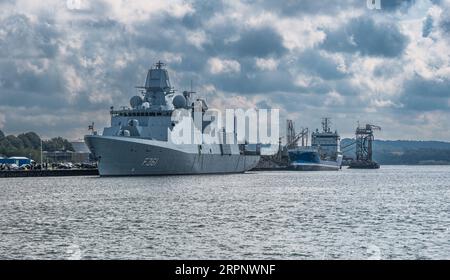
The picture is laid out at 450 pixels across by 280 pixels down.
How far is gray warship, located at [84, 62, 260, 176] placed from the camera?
109 m

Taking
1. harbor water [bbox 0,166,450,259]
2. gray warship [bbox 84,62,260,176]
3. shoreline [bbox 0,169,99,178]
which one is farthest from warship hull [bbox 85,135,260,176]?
harbor water [bbox 0,166,450,259]

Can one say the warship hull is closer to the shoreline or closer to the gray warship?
the gray warship

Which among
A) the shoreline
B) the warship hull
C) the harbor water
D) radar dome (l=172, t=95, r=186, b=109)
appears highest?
radar dome (l=172, t=95, r=186, b=109)

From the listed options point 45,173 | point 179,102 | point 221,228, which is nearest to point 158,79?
point 179,102

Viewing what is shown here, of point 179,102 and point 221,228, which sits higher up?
point 179,102

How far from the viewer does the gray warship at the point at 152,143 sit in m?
109

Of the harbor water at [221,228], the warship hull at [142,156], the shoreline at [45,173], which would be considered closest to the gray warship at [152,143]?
the warship hull at [142,156]

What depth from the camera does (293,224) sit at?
1793 inches

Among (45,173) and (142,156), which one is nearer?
(142,156)

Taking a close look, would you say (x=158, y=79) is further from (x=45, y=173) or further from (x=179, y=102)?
(x=45, y=173)

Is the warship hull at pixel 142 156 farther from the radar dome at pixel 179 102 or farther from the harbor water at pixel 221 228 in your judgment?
the harbor water at pixel 221 228

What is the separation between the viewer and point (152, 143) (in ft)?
362

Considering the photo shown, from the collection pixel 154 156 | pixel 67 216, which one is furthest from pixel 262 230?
pixel 154 156

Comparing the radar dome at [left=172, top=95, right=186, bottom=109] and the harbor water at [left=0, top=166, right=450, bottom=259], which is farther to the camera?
the radar dome at [left=172, top=95, right=186, bottom=109]
